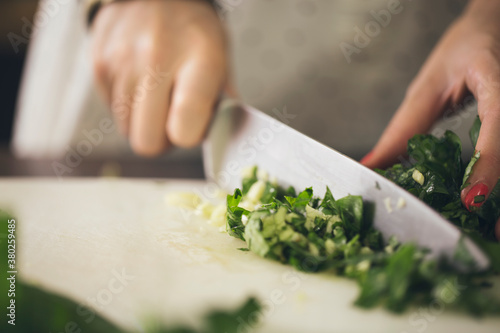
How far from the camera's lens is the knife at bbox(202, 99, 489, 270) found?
30.1 inches

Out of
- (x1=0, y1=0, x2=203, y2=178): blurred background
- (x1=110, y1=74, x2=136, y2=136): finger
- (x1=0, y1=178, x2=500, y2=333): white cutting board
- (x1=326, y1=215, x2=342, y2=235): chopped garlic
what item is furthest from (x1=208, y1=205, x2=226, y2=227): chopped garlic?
(x1=0, y1=0, x2=203, y2=178): blurred background

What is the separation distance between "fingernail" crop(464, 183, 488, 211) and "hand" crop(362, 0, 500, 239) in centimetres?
28

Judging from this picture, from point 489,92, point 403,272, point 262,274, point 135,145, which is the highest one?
point 489,92

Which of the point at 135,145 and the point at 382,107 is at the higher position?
the point at 382,107

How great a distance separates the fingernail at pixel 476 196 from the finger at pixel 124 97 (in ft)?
4.36

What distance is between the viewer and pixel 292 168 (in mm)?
1164

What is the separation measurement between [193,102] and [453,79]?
0.84m

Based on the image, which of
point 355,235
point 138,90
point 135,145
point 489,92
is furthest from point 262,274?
point 138,90

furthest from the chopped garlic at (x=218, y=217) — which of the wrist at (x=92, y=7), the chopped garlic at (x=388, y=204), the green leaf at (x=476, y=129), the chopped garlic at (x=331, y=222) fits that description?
the wrist at (x=92, y=7)

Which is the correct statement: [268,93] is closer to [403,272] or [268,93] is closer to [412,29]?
[412,29]

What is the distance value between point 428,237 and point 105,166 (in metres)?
1.56

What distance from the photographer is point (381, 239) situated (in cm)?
87

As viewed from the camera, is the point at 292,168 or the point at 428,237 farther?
the point at 292,168

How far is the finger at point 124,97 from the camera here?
70.1 inches
